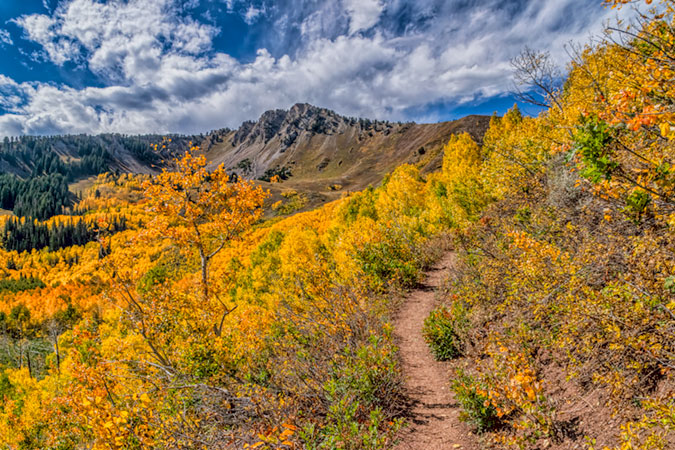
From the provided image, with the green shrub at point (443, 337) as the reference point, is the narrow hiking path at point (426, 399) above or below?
below

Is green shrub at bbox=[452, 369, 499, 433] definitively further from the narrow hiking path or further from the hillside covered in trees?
the narrow hiking path

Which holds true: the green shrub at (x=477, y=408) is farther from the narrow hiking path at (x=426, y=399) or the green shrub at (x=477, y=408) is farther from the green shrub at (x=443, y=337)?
the green shrub at (x=443, y=337)

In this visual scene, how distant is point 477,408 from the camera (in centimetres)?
659

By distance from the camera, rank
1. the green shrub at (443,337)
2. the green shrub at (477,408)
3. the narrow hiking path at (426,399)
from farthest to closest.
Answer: the green shrub at (443,337), the narrow hiking path at (426,399), the green shrub at (477,408)

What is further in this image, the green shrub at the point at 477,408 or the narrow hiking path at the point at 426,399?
the narrow hiking path at the point at 426,399

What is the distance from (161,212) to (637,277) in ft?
44.9

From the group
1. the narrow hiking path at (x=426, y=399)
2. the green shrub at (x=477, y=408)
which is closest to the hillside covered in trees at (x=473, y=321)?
the green shrub at (x=477, y=408)

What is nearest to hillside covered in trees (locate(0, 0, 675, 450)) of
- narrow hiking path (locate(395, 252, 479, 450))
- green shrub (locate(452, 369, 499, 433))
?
green shrub (locate(452, 369, 499, 433))

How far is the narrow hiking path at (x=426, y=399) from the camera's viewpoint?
266 inches

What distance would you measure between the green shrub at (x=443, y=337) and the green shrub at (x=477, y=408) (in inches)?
113

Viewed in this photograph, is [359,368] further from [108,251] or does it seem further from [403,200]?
[403,200]

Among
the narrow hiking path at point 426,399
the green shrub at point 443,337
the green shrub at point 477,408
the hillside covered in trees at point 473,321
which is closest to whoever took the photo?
the hillside covered in trees at point 473,321

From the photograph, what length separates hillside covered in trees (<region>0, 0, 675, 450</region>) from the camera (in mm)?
4562

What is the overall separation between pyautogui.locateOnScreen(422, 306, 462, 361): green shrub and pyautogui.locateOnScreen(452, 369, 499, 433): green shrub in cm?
286
